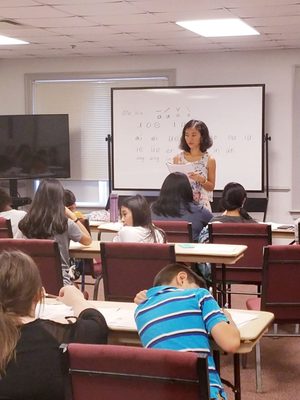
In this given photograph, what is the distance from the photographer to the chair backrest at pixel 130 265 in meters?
3.78

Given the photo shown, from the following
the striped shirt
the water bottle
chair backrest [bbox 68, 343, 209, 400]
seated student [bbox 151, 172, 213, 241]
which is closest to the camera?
chair backrest [bbox 68, 343, 209, 400]

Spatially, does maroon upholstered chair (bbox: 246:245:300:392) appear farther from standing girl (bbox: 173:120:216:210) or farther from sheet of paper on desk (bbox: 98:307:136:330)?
standing girl (bbox: 173:120:216:210)

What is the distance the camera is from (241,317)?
108 inches

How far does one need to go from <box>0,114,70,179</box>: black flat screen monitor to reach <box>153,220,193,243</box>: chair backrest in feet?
13.2

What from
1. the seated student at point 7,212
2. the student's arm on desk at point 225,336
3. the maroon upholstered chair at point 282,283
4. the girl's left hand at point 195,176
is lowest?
the maroon upholstered chair at point 282,283

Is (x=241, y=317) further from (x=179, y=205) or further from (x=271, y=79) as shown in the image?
(x=271, y=79)

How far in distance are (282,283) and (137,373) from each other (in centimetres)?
215

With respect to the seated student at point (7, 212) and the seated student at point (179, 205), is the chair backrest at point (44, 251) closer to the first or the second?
the seated student at point (7, 212)

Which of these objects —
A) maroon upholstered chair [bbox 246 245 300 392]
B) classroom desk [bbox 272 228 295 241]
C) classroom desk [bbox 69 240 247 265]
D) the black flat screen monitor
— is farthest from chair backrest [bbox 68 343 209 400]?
the black flat screen monitor

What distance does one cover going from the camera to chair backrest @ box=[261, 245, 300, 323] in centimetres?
380

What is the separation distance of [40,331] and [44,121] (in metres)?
6.85

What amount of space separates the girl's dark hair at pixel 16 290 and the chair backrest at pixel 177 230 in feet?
9.16

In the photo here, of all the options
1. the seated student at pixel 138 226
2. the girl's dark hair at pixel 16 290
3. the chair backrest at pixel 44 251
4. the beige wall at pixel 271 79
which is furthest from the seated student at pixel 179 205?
the beige wall at pixel 271 79

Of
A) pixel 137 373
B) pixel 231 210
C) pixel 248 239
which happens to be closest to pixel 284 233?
pixel 231 210
